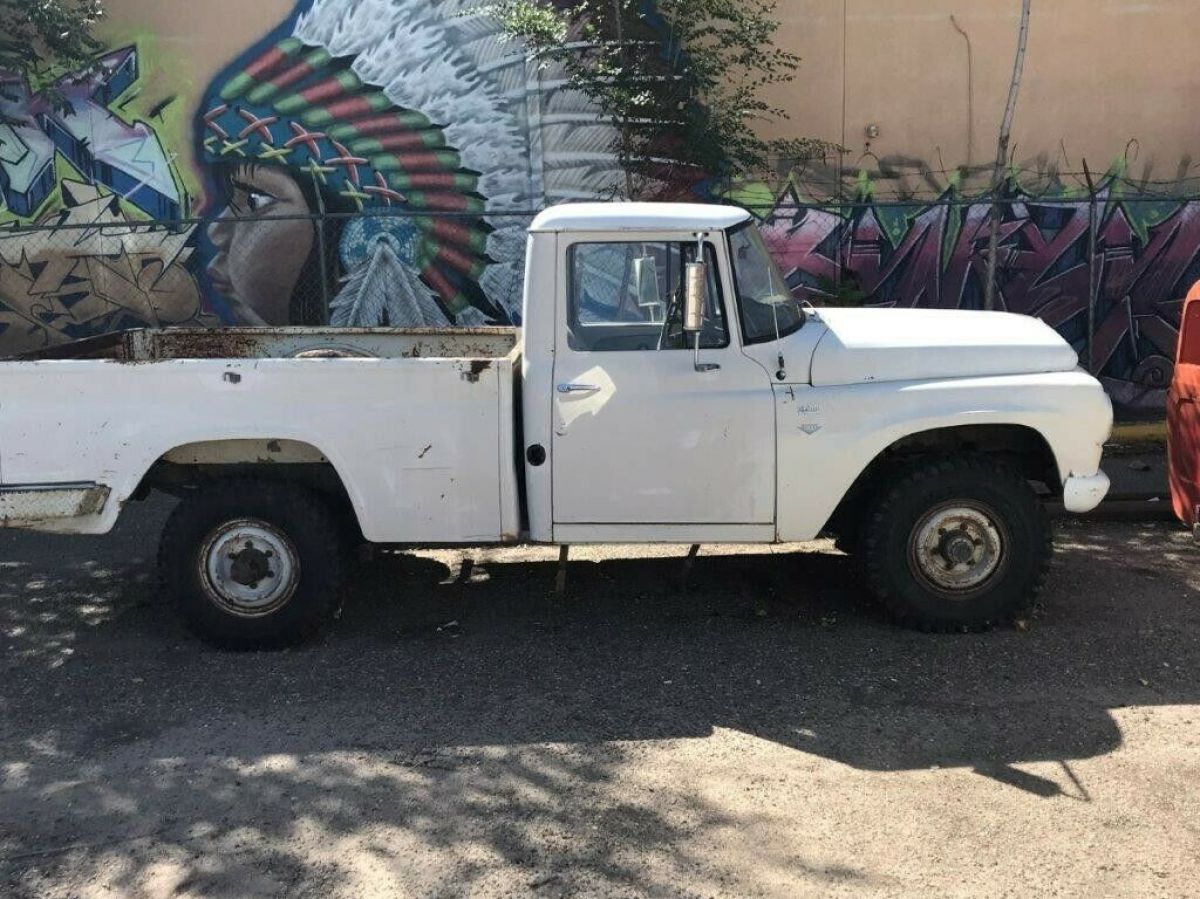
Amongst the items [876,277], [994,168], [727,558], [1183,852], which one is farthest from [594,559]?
[994,168]

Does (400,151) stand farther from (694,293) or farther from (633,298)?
(694,293)

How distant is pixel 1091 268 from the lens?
33.8 feet

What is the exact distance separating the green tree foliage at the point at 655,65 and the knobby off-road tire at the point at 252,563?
19.5ft

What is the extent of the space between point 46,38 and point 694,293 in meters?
8.77

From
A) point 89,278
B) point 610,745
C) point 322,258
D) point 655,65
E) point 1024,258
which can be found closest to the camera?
point 610,745

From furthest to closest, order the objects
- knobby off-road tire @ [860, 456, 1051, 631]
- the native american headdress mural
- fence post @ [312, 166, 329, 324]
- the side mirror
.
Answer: the native american headdress mural
fence post @ [312, 166, 329, 324]
knobby off-road tire @ [860, 456, 1051, 631]
the side mirror

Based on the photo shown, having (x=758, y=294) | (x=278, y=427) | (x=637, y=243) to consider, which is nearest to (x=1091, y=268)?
(x=758, y=294)

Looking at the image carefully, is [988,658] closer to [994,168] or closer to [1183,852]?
[1183,852]

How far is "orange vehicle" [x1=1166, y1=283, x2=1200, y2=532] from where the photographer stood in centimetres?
564

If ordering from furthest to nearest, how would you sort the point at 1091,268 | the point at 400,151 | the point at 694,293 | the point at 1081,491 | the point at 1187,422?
the point at 400,151
the point at 1091,268
the point at 1187,422
the point at 1081,491
the point at 694,293

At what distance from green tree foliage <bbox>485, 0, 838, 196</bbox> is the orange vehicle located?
16.5 feet

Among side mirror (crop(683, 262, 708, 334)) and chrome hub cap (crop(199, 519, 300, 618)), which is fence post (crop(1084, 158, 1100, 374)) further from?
chrome hub cap (crop(199, 519, 300, 618))

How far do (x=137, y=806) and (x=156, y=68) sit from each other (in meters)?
9.52

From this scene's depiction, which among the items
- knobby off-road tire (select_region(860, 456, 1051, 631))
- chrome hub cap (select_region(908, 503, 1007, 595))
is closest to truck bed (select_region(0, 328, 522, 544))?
knobby off-road tire (select_region(860, 456, 1051, 631))
